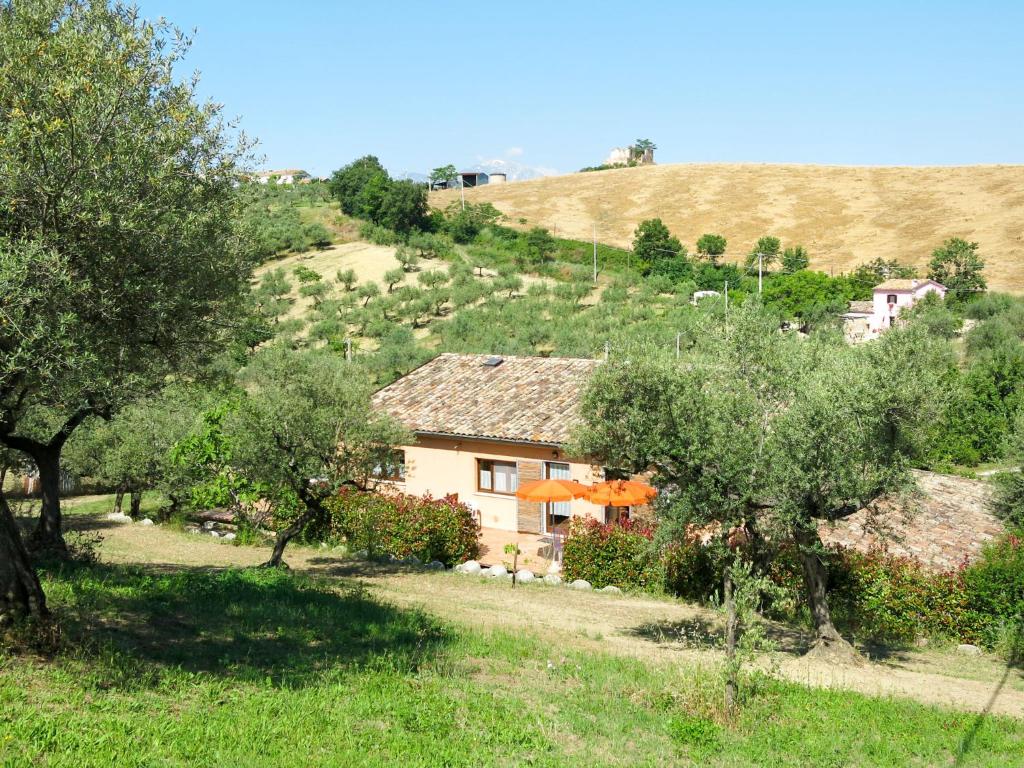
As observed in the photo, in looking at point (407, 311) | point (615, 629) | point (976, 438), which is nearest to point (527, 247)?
point (407, 311)

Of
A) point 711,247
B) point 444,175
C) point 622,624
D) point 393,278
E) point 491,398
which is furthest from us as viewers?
point 444,175

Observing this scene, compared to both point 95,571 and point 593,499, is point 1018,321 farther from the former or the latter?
point 95,571

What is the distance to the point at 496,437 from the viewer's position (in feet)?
84.8

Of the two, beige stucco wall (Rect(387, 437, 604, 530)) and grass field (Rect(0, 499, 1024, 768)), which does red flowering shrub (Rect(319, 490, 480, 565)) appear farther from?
grass field (Rect(0, 499, 1024, 768))

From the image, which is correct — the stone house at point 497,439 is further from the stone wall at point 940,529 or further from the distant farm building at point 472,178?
the distant farm building at point 472,178

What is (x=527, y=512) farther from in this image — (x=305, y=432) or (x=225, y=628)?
(x=225, y=628)

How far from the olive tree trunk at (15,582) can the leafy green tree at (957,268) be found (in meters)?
64.6

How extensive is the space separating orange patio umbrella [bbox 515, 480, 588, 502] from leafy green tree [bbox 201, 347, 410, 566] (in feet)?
12.2

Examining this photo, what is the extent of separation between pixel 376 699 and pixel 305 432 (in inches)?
431

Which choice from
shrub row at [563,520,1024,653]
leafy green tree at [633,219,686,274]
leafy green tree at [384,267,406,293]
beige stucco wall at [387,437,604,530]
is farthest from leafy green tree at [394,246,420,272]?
shrub row at [563,520,1024,653]

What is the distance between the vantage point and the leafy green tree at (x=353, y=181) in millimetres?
77062

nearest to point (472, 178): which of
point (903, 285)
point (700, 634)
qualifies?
point (903, 285)

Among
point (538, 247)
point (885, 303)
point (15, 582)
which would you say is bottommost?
point (15, 582)

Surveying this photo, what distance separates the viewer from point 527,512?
86.9ft
